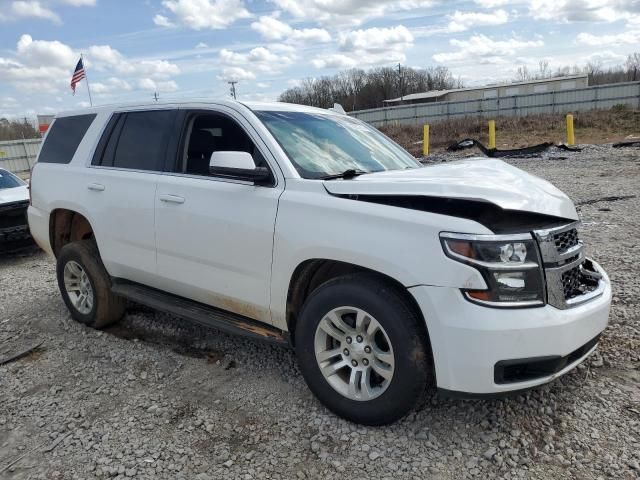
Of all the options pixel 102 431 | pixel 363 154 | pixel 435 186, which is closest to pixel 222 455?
pixel 102 431

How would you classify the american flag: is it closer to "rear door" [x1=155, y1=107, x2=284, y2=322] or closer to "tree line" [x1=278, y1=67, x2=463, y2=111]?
"rear door" [x1=155, y1=107, x2=284, y2=322]

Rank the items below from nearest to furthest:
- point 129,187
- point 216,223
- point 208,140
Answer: point 216,223
point 208,140
point 129,187

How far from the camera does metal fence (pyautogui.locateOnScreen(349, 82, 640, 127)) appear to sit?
32.3 m

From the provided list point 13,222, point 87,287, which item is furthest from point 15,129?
point 87,287

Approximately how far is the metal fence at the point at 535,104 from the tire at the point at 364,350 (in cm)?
3185

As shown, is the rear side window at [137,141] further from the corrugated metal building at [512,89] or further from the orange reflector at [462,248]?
the corrugated metal building at [512,89]

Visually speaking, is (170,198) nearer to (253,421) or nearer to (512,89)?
(253,421)

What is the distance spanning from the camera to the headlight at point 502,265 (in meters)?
2.51

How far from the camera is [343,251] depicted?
2861 millimetres

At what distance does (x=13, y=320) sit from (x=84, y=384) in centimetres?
202

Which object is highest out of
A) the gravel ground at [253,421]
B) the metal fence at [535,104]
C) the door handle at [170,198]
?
the metal fence at [535,104]

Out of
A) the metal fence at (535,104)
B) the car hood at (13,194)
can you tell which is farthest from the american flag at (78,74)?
the metal fence at (535,104)

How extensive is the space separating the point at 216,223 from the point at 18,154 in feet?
102

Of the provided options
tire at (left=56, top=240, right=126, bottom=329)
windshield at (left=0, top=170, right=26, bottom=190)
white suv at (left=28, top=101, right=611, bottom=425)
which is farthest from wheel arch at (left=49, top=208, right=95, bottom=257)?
windshield at (left=0, top=170, right=26, bottom=190)
